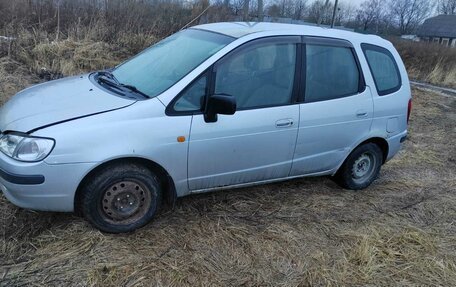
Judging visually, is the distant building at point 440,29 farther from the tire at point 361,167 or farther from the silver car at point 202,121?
the silver car at point 202,121

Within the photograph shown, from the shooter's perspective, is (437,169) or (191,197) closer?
(191,197)

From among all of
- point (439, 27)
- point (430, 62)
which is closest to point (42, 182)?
point (430, 62)

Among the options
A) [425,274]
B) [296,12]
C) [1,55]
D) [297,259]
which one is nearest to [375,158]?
[425,274]

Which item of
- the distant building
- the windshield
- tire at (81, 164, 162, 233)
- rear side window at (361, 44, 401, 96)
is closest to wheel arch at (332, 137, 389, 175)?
rear side window at (361, 44, 401, 96)

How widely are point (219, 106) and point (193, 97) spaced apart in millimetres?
259

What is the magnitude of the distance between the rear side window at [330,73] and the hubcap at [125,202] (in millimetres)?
1766

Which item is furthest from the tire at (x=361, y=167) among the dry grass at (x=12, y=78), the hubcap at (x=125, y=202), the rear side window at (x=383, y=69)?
the dry grass at (x=12, y=78)

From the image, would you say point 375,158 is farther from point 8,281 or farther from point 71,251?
point 8,281

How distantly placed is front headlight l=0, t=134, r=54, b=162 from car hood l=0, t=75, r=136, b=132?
0.27 ft

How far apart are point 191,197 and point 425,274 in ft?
7.10

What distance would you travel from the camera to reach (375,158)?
459 centimetres

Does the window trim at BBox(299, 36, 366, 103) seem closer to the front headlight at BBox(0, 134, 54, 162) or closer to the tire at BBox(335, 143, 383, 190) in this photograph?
the tire at BBox(335, 143, 383, 190)

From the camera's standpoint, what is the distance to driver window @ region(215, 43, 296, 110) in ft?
11.5

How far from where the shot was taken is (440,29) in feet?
204
